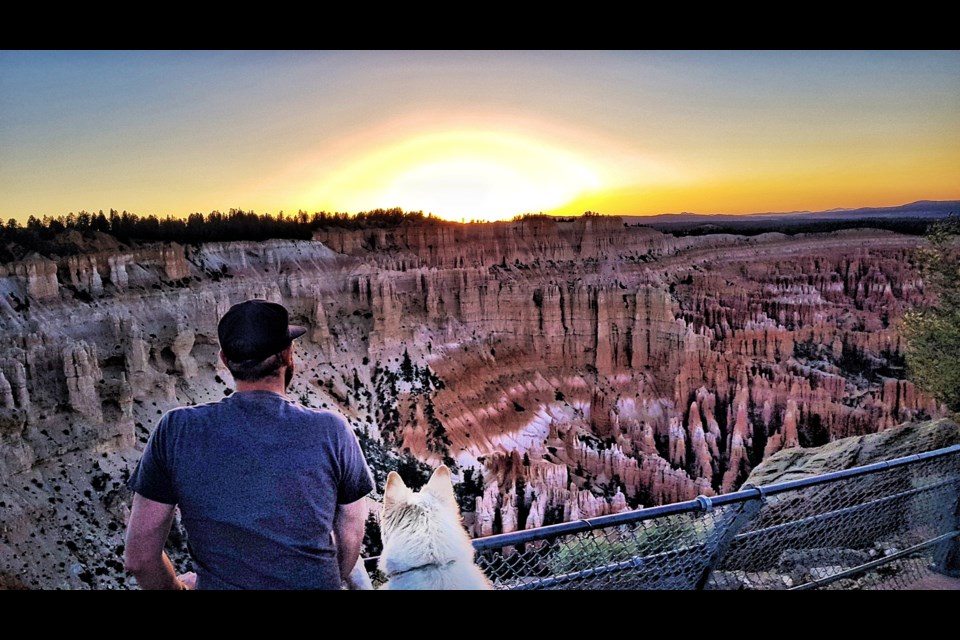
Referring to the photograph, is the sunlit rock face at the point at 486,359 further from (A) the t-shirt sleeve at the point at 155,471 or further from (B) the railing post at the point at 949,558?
(A) the t-shirt sleeve at the point at 155,471

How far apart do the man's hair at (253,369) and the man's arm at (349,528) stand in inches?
16.6

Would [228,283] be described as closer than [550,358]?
Yes

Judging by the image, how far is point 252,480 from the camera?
182cm

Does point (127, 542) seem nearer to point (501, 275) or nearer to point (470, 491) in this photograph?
point (470, 491)

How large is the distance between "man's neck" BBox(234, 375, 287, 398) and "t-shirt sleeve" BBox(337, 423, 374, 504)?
0.24 metres

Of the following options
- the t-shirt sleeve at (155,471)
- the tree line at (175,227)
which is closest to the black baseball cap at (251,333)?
the t-shirt sleeve at (155,471)

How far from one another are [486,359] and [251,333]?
14619 millimetres

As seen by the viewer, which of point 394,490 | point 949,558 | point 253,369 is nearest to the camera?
point 253,369

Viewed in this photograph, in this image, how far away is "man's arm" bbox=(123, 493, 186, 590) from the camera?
1852mm

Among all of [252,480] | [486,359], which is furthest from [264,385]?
[486,359]

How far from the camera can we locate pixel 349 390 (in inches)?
561

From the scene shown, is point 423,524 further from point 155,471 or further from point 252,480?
point 155,471
